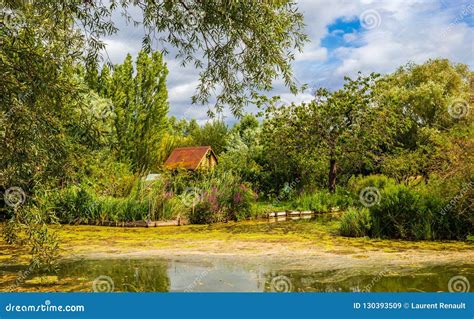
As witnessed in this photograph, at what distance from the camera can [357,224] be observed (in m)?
11.2

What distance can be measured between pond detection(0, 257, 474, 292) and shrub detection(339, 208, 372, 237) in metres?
3.74

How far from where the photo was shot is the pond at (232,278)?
600 centimetres

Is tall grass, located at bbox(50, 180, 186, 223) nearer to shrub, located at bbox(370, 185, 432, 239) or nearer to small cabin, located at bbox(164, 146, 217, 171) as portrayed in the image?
shrub, located at bbox(370, 185, 432, 239)

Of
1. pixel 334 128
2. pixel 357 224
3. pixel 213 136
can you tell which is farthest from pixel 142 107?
pixel 357 224

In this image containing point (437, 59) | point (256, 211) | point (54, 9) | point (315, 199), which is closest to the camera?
point (54, 9)

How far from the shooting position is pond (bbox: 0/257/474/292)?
6004mm

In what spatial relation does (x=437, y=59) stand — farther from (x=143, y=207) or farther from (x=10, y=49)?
(x=10, y=49)

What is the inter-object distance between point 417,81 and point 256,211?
28.1 m

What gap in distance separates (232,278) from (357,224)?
5418mm

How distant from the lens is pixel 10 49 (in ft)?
19.1

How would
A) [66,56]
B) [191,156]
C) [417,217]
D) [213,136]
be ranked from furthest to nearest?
[213,136], [191,156], [417,217], [66,56]

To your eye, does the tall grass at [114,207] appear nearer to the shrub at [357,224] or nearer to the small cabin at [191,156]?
the shrub at [357,224]

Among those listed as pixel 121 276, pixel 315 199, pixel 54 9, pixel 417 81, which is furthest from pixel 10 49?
pixel 417 81

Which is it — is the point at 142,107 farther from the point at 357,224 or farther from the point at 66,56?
the point at 66,56
